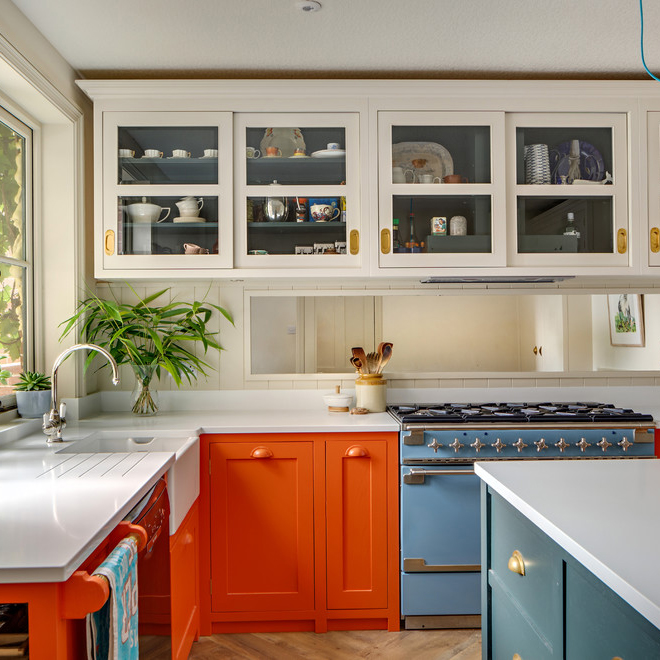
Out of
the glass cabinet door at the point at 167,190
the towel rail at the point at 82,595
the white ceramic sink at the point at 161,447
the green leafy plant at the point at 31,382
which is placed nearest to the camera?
the towel rail at the point at 82,595

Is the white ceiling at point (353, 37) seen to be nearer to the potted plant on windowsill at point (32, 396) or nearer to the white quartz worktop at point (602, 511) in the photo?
the potted plant on windowsill at point (32, 396)

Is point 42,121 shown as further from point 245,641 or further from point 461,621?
point 461,621

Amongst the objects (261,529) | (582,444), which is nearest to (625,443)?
(582,444)

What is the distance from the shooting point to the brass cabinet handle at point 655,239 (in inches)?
106

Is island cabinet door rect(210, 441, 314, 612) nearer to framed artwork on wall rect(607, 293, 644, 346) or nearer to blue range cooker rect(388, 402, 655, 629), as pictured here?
blue range cooker rect(388, 402, 655, 629)

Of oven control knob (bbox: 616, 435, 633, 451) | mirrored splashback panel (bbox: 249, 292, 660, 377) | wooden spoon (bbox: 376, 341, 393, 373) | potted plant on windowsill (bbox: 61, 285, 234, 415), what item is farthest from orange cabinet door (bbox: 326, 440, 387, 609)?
oven control knob (bbox: 616, 435, 633, 451)

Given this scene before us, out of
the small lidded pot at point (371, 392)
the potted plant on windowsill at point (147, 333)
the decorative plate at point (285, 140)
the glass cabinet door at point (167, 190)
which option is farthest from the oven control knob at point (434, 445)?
the decorative plate at point (285, 140)

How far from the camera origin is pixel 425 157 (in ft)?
8.82

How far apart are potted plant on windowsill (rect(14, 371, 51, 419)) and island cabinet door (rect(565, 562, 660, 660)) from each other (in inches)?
81.7

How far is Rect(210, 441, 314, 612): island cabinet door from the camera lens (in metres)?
2.46

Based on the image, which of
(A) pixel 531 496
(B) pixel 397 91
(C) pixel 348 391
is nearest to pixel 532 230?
(B) pixel 397 91

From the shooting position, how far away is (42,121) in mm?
2609

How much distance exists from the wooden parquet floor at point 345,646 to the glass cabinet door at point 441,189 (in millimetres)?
1593

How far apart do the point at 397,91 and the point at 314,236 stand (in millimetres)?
747
